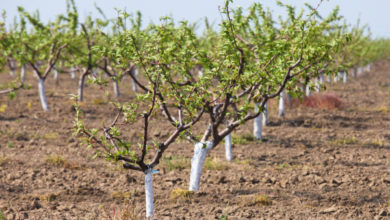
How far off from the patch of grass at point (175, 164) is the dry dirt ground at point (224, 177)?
3 cm

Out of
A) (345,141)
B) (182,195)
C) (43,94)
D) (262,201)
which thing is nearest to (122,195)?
(182,195)

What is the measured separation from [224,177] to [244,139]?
397 cm

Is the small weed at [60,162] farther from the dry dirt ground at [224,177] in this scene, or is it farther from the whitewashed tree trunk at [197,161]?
the whitewashed tree trunk at [197,161]

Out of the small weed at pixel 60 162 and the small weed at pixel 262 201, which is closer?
the small weed at pixel 262 201

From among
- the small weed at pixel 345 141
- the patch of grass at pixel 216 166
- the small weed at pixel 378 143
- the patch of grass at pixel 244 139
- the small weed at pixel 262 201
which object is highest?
the patch of grass at pixel 244 139

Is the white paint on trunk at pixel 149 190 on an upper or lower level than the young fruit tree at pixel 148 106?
lower

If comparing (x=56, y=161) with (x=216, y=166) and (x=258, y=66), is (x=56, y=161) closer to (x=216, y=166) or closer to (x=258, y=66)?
(x=216, y=166)

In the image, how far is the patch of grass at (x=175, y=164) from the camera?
30.4 ft

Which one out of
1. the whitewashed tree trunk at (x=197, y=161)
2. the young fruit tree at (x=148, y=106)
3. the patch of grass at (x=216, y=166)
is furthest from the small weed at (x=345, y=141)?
the young fruit tree at (x=148, y=106)

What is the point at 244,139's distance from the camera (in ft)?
39.6

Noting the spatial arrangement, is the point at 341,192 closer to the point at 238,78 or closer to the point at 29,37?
the point at 238,78

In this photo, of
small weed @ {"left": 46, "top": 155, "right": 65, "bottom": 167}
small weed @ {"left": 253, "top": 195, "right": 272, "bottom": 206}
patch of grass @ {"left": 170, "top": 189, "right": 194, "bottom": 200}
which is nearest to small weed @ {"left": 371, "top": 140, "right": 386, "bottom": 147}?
small weed @ {"left": 253, "top": 195, "right": 272, "bottom": 206}

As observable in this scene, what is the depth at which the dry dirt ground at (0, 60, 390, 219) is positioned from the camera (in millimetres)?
6586

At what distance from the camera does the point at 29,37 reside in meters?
15.3
